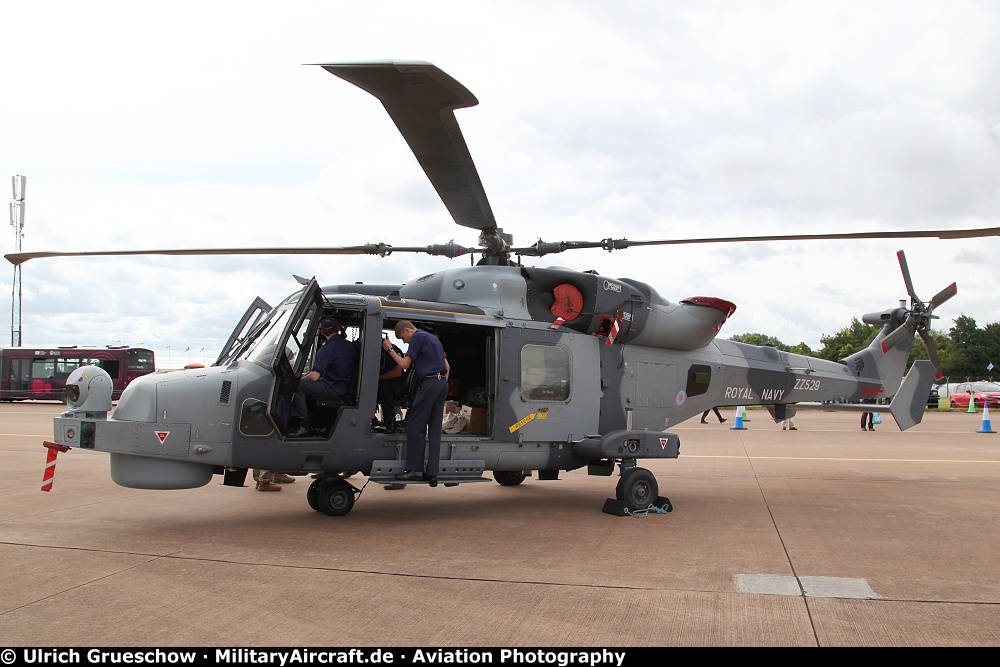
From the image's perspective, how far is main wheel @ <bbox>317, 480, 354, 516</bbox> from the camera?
7578mm

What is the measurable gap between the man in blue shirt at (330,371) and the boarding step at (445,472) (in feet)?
2.49

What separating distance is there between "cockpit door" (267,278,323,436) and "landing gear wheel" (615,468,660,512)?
3.47 metres

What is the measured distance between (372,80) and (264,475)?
19.0ft

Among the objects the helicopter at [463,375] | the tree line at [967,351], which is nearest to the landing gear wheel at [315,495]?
the helicopter at [463,375]

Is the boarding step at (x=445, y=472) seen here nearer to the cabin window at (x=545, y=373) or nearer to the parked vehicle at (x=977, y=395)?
the cabin window at (x=545, y=373)

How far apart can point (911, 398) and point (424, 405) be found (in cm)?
768

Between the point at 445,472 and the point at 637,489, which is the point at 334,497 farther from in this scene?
the point at 637,489

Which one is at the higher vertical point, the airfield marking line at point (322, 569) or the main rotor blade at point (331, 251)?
the main rotor blade at point (331, 251)

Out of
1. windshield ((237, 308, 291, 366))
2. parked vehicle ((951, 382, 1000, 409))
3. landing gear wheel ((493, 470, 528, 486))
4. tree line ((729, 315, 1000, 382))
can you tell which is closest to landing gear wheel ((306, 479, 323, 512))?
windshield ((237, 308, 291, 366))

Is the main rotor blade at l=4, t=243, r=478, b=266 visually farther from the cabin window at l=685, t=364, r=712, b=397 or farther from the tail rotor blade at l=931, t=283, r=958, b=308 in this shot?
the tail rotor blade at l=931, t=283, r=958, b=308

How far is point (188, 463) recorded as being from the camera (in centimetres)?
675
